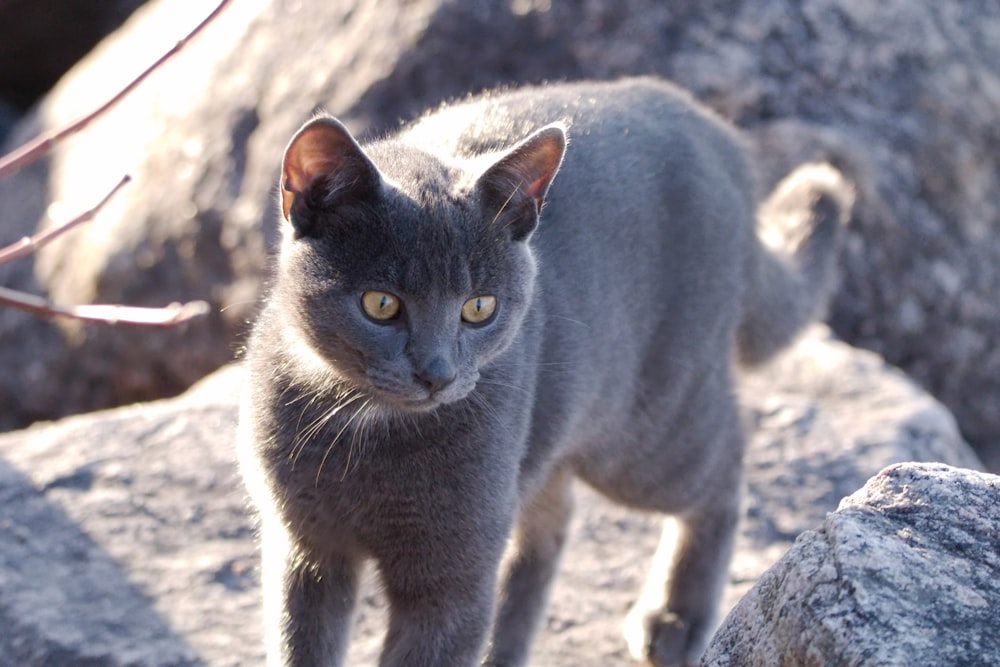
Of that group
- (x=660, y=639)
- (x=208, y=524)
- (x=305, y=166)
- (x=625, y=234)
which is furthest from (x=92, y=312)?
(x=660, y=639)

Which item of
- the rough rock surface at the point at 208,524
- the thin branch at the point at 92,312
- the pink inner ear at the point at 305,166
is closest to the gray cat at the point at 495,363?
the pink inner ear at the point at 305,166

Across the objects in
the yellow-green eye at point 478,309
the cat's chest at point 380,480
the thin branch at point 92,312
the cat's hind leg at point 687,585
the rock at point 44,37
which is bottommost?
the cat's hind leg at point 687,585

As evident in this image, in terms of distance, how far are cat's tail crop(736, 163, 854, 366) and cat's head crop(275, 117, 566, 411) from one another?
134 cm

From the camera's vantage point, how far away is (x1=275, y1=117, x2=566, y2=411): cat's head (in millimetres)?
2389

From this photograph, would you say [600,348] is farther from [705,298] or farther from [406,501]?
[406,501]

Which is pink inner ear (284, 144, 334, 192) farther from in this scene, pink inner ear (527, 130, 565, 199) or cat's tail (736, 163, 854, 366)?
cat's tail (736, 163, 854, 366)

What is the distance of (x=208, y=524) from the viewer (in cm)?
362

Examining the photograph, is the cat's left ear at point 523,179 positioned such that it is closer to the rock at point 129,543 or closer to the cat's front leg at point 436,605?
the cat's front leg at point 436,605

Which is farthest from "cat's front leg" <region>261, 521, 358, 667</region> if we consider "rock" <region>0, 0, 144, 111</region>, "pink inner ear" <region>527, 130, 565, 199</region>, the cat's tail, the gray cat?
"rock" <region>0, 0, 144, 111</region>

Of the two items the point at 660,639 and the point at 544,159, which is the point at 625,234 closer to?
the point at 544,159

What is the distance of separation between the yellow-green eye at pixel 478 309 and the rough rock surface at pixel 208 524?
3.86 feet

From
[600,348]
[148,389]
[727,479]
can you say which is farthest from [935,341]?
[148,389]

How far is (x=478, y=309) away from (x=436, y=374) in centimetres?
26

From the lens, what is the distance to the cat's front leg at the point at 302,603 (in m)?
2.73
